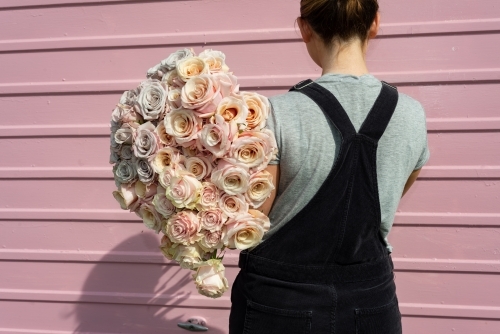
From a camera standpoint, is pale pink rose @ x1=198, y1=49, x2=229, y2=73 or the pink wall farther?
the pink wall

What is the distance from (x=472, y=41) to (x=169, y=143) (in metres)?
1.85

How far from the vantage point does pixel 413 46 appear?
2.60 metres

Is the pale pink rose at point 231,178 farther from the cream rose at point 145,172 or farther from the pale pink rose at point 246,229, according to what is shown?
the cream rose at point 145,172

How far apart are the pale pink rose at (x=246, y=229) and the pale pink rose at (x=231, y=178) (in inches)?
3.3

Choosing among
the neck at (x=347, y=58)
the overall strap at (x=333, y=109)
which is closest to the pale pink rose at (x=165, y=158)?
the overall strap at (x=333, y=109)

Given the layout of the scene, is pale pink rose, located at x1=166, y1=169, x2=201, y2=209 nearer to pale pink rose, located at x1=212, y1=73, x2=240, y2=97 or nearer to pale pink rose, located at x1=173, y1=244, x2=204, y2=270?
pale pink rose, located at x1=173, y1=244, x2=204, y2=270

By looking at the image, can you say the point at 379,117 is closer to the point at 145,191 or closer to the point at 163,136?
the point at 163,136

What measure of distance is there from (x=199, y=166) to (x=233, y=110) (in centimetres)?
21

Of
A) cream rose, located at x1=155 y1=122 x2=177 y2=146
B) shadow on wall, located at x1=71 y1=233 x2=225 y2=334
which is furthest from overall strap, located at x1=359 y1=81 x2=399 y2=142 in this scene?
shadow on wall, located at x1=71 y1=233 x2=225 y2=334

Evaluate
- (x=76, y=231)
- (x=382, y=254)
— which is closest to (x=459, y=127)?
(x=382, y=254)

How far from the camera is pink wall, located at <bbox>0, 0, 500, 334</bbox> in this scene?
2.60 m

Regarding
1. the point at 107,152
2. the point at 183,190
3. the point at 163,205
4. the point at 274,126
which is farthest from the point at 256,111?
the point at 107,152

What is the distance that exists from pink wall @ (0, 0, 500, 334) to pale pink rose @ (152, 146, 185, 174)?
4.29ft

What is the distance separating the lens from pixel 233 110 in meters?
1.48
